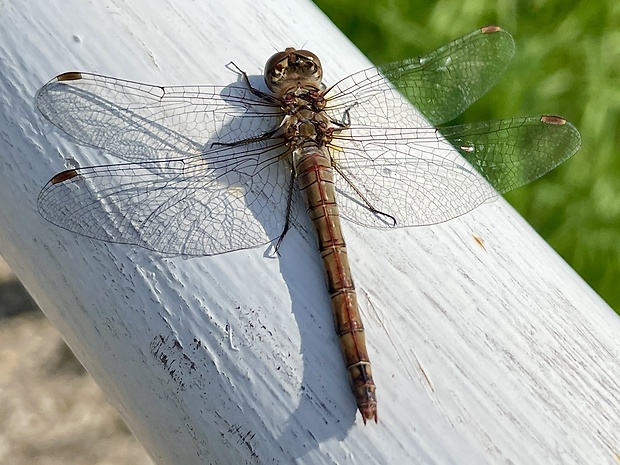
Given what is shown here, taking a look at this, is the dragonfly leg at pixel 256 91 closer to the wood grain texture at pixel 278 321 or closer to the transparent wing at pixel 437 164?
the wood grain texture at pixel 278 321

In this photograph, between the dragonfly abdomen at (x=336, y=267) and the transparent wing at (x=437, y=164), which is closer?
the dragonfly abdomen at (x=336, y=267)

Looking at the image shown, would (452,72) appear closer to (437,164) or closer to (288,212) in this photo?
(437,164)

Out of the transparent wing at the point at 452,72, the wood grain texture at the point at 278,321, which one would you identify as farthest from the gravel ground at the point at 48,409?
the transparent wing at the point at 452,72

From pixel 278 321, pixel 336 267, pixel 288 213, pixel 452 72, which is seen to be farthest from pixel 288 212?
pixel 452 72

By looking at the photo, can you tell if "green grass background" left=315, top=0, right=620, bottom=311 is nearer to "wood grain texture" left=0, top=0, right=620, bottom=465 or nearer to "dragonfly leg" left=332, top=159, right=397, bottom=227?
"dragonfly leg" left=332, top=159, right=397, bottom=227

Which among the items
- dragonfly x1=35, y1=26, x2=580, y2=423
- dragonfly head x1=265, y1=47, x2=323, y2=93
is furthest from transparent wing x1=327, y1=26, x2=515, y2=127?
dragonfly head x1=265, y1=47, x2=323, y2=93
